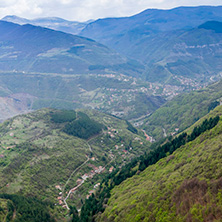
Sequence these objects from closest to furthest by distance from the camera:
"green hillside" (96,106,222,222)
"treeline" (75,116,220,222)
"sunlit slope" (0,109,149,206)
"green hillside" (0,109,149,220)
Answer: "green hillside" (96,106,222,222) < "treeline" (75,116,220,222) < "green hillside" (0,109,149,220) < "sunlit slope" (0,109,149,206)

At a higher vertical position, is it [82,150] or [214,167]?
[214,167]

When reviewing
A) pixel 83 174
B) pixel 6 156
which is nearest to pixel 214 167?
pixel 83 174

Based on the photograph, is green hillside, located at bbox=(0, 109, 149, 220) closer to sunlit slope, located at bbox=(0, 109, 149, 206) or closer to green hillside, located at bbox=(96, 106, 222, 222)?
sunlit slope, located at bbox=(0, 109, 149, 206)

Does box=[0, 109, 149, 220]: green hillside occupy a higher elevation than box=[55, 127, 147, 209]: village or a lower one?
higher

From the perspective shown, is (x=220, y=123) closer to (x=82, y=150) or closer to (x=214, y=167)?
(x=214, y=167)

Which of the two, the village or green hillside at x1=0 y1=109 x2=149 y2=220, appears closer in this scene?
green hillside at x1=0 y1=109 x2=149 y2=220

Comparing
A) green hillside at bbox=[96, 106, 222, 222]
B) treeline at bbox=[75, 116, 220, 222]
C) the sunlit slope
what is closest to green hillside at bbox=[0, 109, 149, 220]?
the sunlit slope
